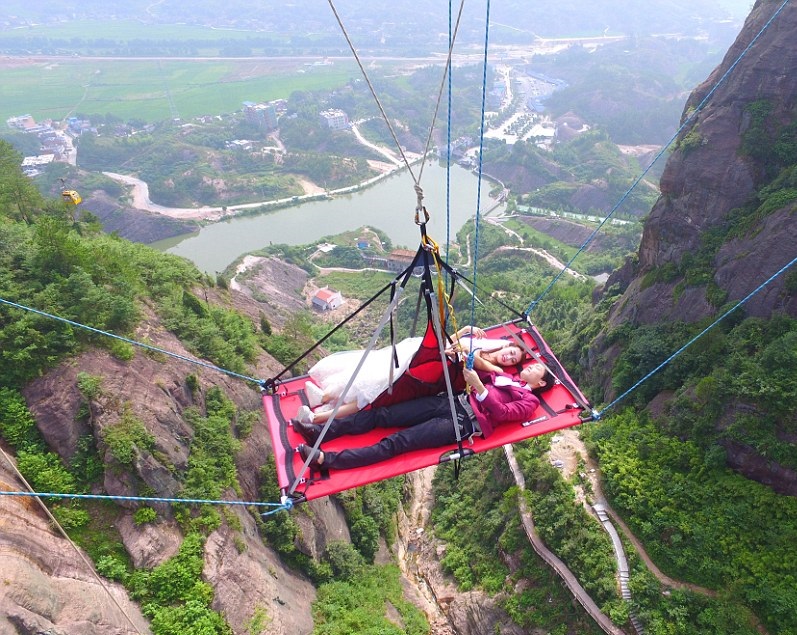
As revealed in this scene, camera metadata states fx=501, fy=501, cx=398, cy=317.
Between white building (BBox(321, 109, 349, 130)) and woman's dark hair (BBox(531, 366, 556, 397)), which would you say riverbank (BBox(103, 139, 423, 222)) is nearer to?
white building (BBox(321, 109, 349, 130))

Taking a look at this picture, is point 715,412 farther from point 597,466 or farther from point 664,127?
point 664,127

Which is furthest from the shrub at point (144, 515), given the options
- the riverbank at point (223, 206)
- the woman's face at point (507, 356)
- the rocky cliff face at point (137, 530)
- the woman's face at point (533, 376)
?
the riverbank at point (223, 206)

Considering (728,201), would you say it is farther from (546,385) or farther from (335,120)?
(335,120)

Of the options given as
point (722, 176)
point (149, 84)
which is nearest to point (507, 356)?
point (722, 176)

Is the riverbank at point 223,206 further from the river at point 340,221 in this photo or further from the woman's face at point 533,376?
the woman's face at point 533,376

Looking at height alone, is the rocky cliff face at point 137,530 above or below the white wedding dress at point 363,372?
below
